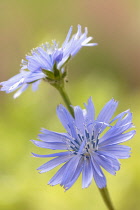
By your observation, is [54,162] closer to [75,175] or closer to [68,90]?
[75,175]

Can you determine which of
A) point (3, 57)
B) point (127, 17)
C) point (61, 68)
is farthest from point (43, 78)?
point (127, 17)

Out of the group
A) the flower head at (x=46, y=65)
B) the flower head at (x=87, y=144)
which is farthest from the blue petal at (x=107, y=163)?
the flower head at (x=46, y=65)

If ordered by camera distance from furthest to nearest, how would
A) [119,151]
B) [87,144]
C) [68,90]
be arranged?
[68,90] → [87,144] → [119,151]

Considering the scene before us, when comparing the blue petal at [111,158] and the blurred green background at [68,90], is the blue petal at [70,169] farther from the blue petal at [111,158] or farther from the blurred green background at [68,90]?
the blurred green background at [68,90]

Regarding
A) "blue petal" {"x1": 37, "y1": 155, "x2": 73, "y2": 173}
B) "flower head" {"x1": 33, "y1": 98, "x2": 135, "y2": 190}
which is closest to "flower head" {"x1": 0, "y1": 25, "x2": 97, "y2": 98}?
"flower head" {"x1": 33, "y1": 98, "x2": 135, "y2": 190}

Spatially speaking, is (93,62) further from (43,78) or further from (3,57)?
(43,78)

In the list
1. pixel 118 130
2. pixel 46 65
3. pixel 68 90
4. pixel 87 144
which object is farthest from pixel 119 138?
pixel 68 90
